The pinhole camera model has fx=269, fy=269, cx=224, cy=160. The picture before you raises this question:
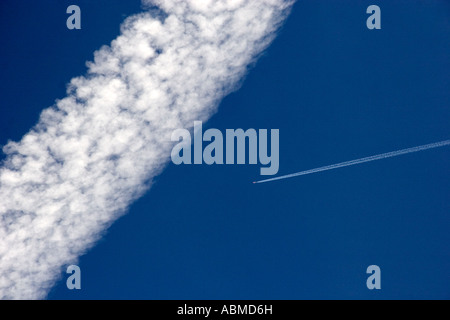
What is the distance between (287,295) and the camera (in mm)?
8281

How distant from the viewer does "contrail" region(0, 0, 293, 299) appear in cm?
804

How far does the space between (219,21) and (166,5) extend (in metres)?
1.64

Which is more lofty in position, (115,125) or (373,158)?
(115,125)

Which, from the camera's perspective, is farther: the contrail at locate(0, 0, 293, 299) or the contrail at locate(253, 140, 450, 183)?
the contrail at locate(253, 140, 450, 183)

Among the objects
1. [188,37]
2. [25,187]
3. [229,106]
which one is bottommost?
[25,187]

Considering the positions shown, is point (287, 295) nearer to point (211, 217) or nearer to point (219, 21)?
point (211, 217)

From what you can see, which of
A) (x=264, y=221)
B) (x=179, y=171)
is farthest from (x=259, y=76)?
(x=264, y=221)

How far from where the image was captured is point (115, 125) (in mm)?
8133

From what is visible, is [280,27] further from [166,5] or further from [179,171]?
[179,171]

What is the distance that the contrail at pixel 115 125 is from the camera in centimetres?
804

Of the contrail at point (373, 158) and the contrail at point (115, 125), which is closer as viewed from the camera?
the contrail at point (115, 125)

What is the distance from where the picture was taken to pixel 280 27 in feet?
26.6

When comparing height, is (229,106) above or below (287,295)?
Answer: above
